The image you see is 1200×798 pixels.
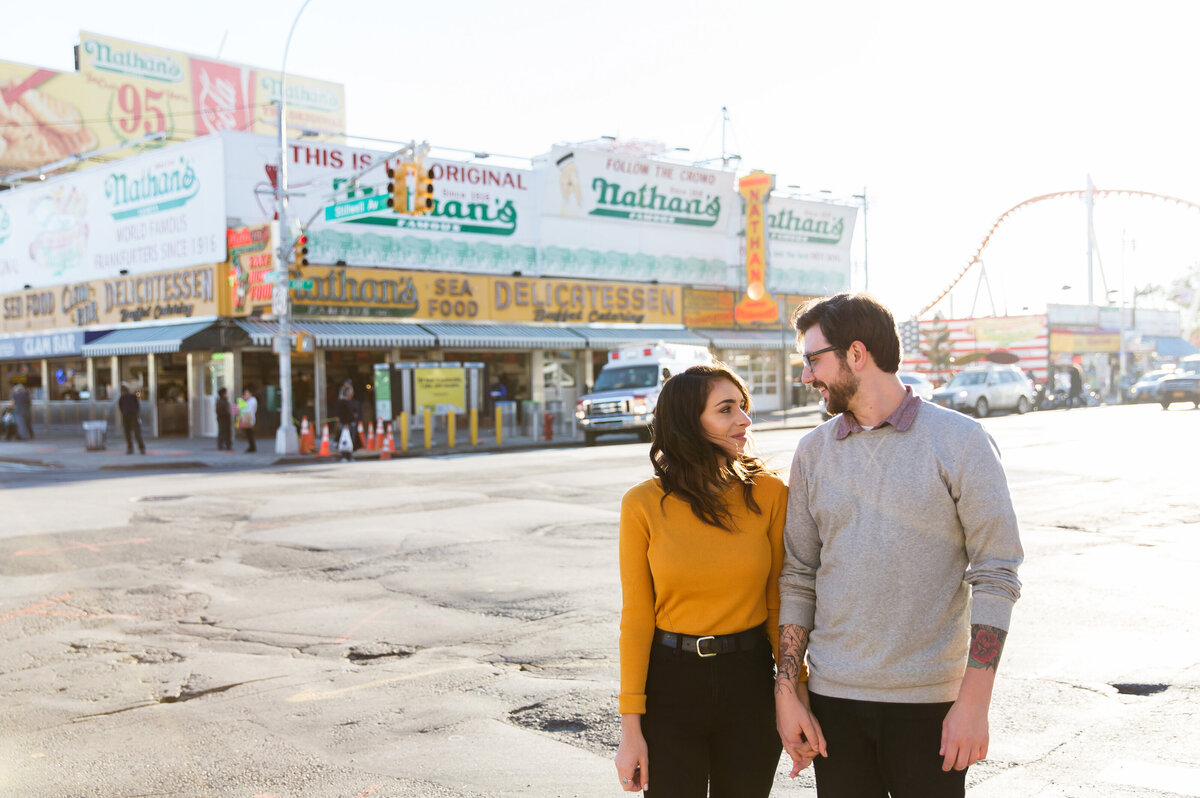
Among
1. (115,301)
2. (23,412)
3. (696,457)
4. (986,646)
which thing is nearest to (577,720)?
(696,457)

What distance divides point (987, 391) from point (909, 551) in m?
35.3

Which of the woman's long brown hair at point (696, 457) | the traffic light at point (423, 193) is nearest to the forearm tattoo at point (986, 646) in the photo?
the woman's long brown hair at point (696, 457)

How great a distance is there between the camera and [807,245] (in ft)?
153

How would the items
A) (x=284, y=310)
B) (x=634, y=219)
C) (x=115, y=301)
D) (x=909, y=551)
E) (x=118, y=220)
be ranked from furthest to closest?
(x=634, y=219) < (x=118, y=220) < (x=115, y=301) < (x=284, y=310) < (x=909, y=551)

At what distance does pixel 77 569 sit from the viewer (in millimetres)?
9297

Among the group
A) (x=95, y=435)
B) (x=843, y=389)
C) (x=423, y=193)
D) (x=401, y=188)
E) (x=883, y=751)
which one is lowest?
(x=95, y=435)

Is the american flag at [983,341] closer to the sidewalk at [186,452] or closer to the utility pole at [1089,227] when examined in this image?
the utility pole at [1089,227]

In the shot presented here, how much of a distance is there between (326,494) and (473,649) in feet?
29.7

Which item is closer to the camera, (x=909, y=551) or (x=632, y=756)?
(x=909, y=551)

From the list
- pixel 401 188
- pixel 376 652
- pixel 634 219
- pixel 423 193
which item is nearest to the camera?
pixel 376 652

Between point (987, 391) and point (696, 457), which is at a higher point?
point (696, 457)

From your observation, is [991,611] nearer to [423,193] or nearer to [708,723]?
[708,723]

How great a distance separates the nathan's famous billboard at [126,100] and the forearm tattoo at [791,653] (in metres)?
53.8

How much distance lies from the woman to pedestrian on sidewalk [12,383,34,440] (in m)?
32.9
